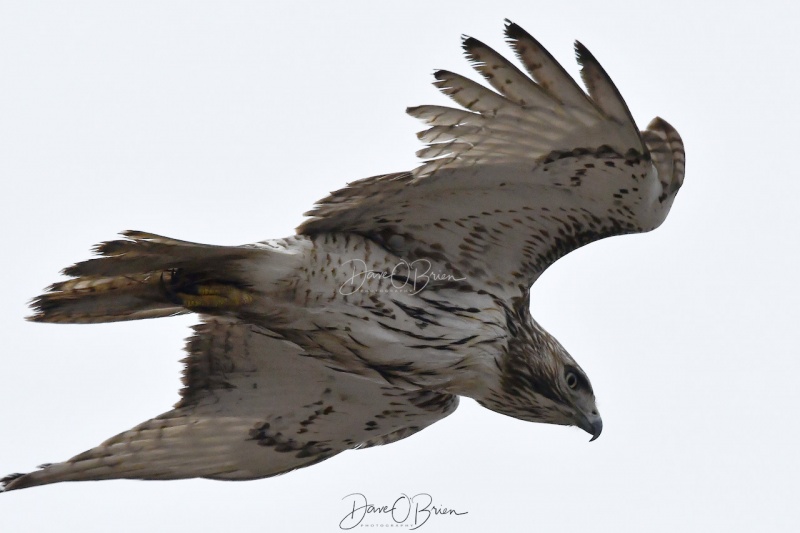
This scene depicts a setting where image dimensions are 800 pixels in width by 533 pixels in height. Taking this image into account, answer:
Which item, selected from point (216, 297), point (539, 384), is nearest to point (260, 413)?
point (216, 297)

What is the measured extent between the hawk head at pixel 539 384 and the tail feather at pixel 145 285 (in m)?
1.48

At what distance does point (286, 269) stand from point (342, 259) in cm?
30

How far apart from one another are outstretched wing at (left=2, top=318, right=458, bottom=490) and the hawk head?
0.56 m

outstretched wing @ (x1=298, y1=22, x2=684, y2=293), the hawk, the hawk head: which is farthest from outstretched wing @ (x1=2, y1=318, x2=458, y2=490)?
outstretched wing @ (x1=298, y1=22, x2=684, y2=293)

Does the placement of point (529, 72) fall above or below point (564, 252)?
above

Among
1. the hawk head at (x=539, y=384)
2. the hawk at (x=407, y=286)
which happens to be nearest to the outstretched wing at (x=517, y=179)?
the hawk at (x=407, y=286)

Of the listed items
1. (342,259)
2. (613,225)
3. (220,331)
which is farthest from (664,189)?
(220,331)

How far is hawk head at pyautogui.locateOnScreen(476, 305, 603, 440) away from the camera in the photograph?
22.2 ft

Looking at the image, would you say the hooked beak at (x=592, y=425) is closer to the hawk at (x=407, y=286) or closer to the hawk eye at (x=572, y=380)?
the hawk at (x=407, y=286)

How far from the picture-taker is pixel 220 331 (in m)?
Result: 7.25

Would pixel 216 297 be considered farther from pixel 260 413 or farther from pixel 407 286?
pixel 260 413

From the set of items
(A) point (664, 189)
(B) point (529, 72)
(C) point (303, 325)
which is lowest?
(C) point (303, 325)

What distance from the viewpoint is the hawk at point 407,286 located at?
20.1 ft

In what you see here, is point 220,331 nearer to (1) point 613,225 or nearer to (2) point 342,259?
(2) point 342,259
